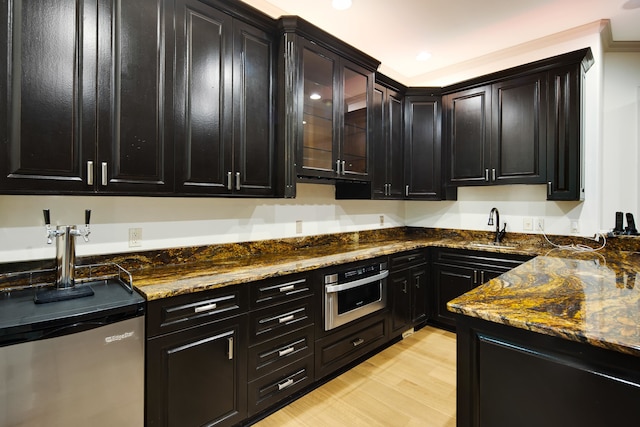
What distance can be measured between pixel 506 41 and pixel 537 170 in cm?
139

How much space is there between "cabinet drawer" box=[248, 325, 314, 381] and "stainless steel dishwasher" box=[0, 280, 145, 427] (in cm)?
62

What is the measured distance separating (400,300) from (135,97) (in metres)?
2.71

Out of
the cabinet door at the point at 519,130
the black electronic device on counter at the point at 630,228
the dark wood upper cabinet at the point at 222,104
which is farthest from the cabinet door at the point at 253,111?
the black electronic device on counter at the point at 630,228

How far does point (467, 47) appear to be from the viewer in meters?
3.31

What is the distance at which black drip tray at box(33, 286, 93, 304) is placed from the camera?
140 centimetres

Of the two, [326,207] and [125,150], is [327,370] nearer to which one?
[326,207]

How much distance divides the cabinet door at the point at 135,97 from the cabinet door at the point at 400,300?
2.16 meters

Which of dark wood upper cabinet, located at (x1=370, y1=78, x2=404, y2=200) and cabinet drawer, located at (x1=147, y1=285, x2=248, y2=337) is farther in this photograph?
dark wood upper cabinet, located at (x1=370, y1=78, x2=404, y2=200)

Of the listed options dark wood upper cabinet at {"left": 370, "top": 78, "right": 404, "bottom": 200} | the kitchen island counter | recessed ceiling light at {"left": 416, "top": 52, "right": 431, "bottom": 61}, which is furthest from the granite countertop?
recessed ceiling light at {"left": 416, "top": 52, "right": 431, "bottom": 61}

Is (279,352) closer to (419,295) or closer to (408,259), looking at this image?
(408,259)

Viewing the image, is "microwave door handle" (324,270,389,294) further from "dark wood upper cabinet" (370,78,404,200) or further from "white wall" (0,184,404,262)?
"dark wood upper cabinet" (370,78,404,200)

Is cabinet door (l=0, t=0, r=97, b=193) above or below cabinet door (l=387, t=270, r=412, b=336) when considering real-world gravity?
above

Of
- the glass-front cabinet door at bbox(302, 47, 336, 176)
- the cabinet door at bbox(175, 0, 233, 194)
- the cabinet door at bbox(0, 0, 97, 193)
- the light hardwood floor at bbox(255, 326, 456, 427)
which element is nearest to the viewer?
the cabinet door at bbox(0, 0, 97, 193)

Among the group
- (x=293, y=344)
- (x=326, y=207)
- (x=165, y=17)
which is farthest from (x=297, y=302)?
(x=165, y=17)
